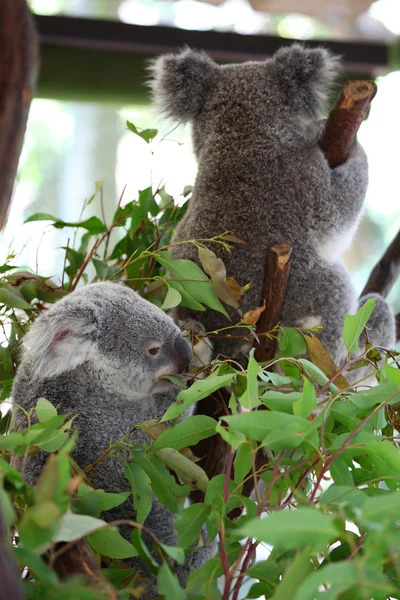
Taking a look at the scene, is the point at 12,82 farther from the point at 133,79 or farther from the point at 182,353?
the point at 133,79

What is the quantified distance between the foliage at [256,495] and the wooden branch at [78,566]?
18 mm

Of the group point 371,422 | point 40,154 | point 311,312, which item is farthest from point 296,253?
point 40,154

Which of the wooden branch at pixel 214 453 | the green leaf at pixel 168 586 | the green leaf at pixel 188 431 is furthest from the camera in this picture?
the wooden branch at pixel 214 453

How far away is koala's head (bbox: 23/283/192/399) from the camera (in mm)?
1233

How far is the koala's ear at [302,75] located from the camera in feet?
5.62

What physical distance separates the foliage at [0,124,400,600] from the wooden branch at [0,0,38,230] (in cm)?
33

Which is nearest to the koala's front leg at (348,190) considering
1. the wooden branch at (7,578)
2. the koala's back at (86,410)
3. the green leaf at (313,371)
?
the green leaf at (313,371)

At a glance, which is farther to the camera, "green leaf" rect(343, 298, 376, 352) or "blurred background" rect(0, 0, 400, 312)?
"blurred background" rect(0, 0, 400, 312)

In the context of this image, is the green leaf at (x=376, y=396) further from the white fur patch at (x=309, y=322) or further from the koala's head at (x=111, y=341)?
the white fur patch at (x=309, y=322)

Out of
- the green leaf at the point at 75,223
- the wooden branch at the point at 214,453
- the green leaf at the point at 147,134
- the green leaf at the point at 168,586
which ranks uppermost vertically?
the green leaf at the point at 147,134

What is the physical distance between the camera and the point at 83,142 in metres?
4.63

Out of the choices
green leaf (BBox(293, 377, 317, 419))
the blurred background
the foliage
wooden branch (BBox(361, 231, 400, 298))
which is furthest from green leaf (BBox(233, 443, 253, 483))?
the blurred background

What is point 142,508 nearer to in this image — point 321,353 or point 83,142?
point 321,353

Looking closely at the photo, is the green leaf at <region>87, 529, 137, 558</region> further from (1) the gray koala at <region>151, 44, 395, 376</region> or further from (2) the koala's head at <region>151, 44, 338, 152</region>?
(2) the koala's head at <region>151, 44, 338, 152</region>
